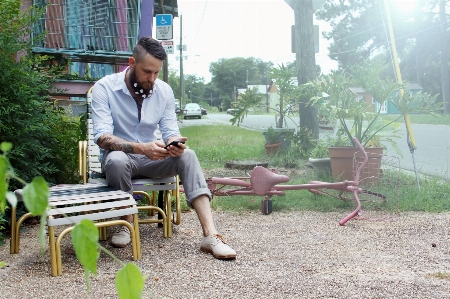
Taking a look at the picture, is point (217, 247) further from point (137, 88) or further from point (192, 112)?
point (192, 112)

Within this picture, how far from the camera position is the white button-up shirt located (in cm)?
355

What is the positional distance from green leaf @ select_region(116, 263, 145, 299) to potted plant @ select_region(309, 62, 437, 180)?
4663 mm

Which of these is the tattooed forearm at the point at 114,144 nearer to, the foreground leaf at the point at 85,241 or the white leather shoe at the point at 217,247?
the white leather shoe at the point at 217,247

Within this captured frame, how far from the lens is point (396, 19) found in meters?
37.8

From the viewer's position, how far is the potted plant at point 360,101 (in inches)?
206

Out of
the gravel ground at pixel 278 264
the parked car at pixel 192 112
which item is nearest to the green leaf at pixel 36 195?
the gravel ground at pixel 278 264

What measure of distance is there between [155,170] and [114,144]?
12.9 inches

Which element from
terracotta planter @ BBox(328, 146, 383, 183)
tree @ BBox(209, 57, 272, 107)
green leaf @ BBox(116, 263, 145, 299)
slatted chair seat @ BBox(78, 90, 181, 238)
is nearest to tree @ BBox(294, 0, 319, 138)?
terracotta planter @ BBox(328, 146, 383, 183)

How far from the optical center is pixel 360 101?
535 centimetres

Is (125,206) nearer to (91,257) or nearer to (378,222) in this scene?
(378,222)

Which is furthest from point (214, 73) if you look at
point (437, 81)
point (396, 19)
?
point (396, 19)

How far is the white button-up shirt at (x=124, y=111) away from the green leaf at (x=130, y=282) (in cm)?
290

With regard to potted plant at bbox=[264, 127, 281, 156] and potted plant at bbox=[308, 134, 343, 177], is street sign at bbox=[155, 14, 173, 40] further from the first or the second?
potted plant at bbox=[308, 134, 343, 177]

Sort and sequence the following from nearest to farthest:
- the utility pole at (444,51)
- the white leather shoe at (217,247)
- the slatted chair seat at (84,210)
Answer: the slatted chair seat at (84,210) < the white leather shoe at (217,247) < the utility pole at (444,51)
